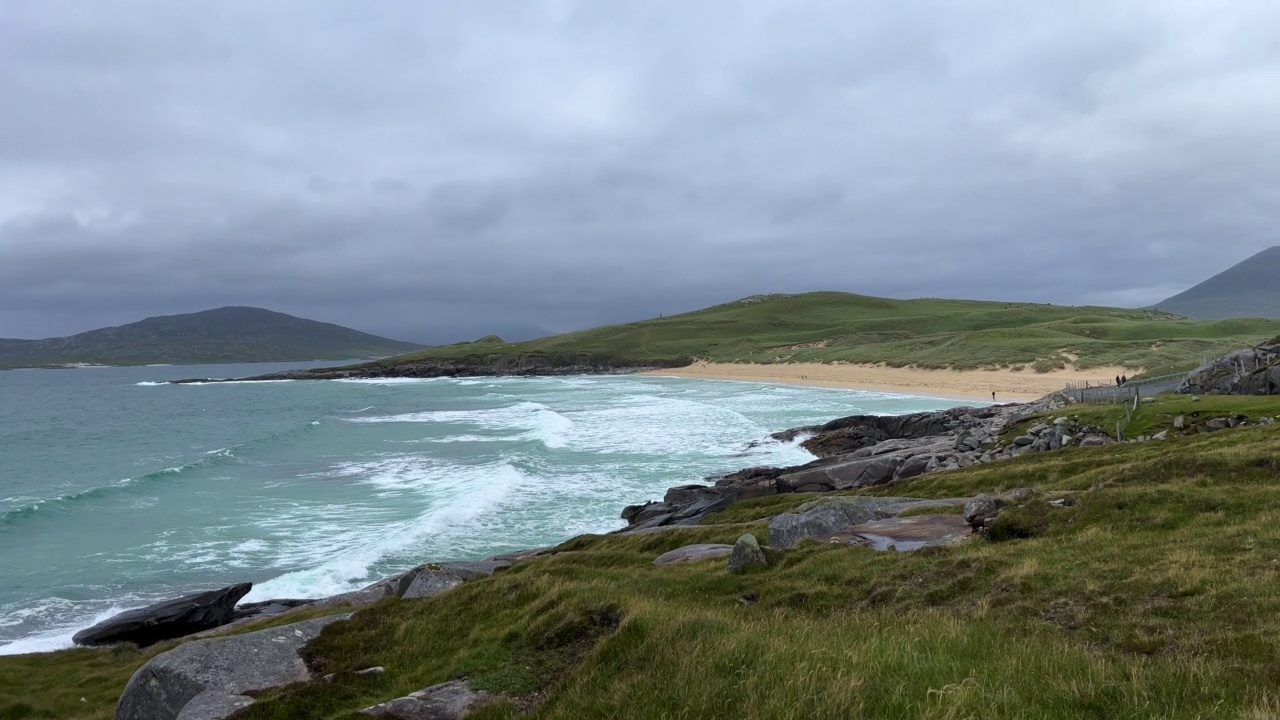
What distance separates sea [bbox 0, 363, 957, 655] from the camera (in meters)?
23.4

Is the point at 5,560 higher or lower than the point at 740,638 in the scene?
lower

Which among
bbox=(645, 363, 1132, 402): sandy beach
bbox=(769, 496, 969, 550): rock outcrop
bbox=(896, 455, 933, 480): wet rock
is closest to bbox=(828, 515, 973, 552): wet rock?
bbox=(769, 496, 969, 550): rock outcrop

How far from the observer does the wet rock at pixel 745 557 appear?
40.6 feet

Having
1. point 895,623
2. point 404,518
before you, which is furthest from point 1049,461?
point 404,518

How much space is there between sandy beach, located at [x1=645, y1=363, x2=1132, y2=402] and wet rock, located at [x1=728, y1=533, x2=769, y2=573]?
55.4m

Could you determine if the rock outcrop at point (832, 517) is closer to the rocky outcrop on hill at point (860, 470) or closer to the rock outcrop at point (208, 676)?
the rocky outcrop on hill at point (860, 470)

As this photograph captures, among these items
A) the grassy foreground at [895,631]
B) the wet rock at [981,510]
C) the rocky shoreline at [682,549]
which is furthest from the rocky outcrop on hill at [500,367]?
the grassy foreground at [895,631]

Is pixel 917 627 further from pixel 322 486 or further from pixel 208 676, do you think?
pixel 322 486

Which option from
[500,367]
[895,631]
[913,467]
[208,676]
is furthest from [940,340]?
[208,676]

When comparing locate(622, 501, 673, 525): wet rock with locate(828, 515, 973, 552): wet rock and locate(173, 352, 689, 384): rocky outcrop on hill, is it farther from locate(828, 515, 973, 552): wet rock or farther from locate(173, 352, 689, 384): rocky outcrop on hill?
locate(173, 352, 689, 384): rocky outcrop on hill

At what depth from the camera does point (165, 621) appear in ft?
60.2

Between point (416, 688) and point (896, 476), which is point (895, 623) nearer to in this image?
point (416, 688)

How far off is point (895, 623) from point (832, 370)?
98708mm

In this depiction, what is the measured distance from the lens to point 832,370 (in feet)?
337
